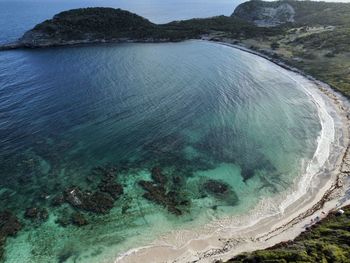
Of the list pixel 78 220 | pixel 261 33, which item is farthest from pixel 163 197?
pixel 261 33

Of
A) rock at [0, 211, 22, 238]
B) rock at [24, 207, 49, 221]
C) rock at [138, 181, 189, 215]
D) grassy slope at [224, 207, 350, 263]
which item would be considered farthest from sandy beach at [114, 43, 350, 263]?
rock at [0, 211, 22, 238]

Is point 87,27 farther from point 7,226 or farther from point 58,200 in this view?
point 7,226

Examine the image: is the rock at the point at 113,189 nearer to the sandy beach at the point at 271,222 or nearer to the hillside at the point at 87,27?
the sandy beach at the point at 271,222

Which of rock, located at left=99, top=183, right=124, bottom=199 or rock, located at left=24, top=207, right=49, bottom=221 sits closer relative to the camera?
rock, located at left=24, top=207, right=49, bottom=221

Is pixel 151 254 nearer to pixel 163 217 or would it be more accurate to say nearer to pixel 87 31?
pixel 163 217

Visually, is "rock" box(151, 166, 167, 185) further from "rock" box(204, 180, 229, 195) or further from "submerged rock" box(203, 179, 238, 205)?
"rock" box(204, 180, 229, 195)

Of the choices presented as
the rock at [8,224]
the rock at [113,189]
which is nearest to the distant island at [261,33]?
the rock at [113,189]

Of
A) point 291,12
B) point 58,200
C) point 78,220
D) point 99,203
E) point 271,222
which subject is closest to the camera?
point 78,220

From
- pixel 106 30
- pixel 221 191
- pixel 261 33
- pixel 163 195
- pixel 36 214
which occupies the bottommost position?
pixel 221 191
